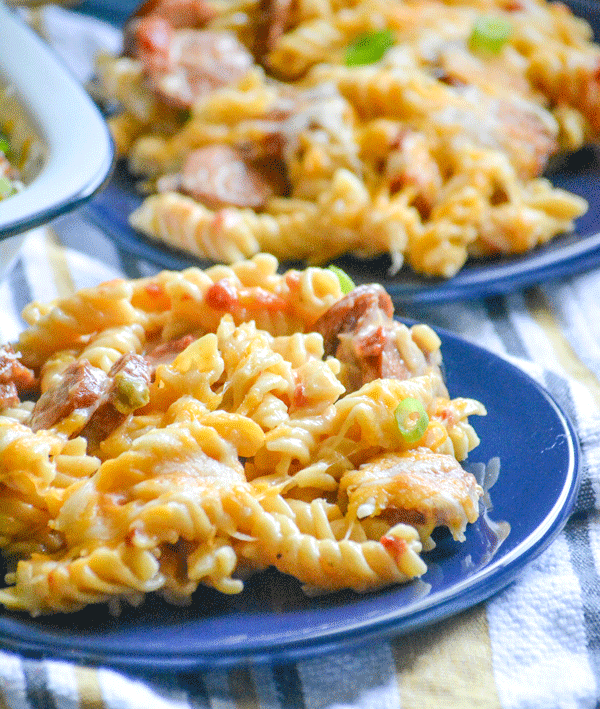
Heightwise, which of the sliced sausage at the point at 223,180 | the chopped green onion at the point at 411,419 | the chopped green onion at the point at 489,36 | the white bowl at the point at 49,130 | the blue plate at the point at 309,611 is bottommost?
the sliced sausage at the point at 223,180

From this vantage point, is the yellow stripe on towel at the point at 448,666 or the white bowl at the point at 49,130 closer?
the yellow stripe on towel at the point at 448,666

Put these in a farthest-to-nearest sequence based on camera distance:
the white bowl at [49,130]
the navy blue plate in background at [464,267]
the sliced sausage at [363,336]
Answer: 1. the navy blue plate in background at [464,267]
2. the white bowl at [49,130]
3. the sliced sausage at [363,336]

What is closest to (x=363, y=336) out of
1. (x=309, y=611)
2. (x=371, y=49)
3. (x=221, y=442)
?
(x=221, y=442)

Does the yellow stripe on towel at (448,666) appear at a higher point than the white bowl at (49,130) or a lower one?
lower

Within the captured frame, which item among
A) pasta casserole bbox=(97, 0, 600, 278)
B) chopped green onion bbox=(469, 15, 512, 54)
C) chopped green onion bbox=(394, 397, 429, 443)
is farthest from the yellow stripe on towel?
chopped green onion bbox=(469, 15, 512, 54)

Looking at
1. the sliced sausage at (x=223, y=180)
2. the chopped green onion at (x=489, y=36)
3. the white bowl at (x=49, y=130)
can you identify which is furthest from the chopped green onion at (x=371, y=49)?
the white bowl at (x=49, y=130)

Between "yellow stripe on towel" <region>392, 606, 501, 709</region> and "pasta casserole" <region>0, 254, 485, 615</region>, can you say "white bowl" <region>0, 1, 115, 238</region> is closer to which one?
"pasta casserole" <region>0, 254, 485, 615</region>

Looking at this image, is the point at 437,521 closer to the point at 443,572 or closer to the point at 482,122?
the point at 443,572

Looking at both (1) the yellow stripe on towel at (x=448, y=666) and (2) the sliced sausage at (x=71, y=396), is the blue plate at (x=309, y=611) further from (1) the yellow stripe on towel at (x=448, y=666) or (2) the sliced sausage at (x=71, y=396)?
(2) the sliced sausage at (x=71, y=396)
